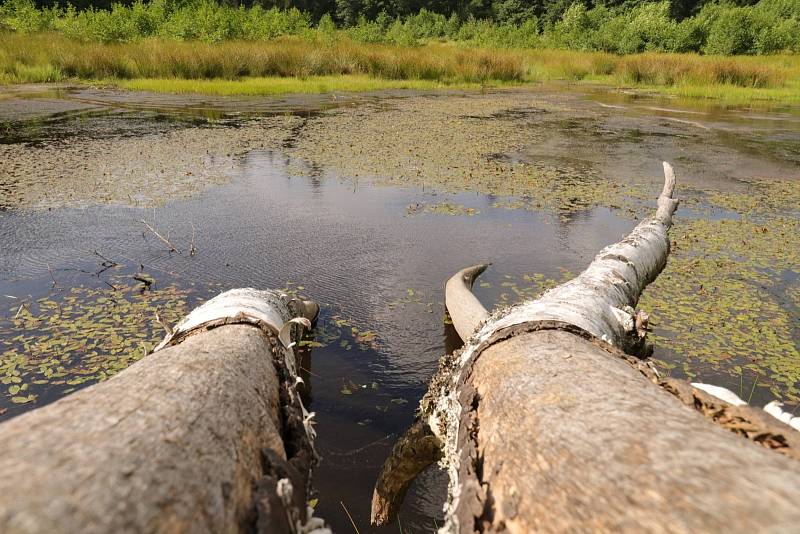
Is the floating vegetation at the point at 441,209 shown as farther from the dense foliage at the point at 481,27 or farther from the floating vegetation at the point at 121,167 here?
the dense foliage at the point at 481,27

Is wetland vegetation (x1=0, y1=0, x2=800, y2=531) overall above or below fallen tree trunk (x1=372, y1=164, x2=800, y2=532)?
below

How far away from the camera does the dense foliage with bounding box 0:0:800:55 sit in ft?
67.2

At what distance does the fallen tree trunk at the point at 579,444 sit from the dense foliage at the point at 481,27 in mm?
21251

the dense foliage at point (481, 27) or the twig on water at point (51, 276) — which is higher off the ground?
the dense foliage at point (481, 27)

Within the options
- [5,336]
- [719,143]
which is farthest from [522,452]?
[719,143]

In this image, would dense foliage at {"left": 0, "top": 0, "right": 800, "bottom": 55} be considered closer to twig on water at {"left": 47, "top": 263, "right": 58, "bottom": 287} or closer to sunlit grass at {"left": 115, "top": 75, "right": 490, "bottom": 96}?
sunlit grass at {"left": 115, "top": 75, "right": 490, "bottom": 96}

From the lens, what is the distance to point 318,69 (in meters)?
19.0

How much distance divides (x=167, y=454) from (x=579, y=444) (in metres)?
0.91

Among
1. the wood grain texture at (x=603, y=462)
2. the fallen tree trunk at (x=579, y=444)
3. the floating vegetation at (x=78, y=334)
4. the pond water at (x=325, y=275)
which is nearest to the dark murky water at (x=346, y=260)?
the pond water at (x=325, y=275)

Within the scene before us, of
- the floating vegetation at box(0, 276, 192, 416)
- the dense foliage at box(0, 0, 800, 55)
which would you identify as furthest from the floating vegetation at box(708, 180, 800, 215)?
the dense foliage at box(0, 0, 800, 55)

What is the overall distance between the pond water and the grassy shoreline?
1117cm

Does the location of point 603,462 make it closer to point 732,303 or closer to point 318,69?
point 732,303

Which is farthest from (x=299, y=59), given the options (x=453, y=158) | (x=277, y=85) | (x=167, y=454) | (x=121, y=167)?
(x=167, y=454)

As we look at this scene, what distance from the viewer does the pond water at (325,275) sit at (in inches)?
102
